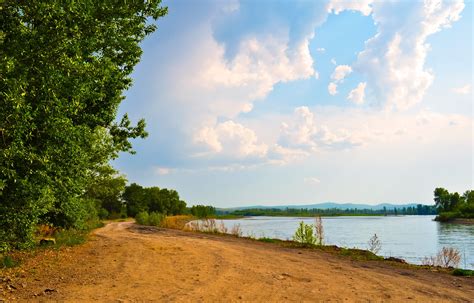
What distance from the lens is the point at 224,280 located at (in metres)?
11.0

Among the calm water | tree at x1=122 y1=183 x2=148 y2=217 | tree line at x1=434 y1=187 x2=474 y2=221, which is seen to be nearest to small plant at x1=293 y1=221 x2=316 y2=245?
the calm water

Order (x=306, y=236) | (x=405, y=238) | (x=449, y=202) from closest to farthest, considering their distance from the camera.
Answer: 1. (x=306, y=236)
2. (x=405, y=238)
3. (x=449, y=202)

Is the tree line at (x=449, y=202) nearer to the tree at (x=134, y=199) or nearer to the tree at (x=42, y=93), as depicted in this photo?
the tree at (x=134, y=199)

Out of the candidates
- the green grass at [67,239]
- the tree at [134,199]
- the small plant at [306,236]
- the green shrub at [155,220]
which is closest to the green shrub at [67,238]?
the green grass at [67,239]

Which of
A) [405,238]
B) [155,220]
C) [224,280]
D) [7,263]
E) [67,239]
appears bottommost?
[405,238]

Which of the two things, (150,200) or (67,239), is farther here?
(150,200)

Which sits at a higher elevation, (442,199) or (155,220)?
(442,199)

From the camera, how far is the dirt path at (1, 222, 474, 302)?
934 centimetres

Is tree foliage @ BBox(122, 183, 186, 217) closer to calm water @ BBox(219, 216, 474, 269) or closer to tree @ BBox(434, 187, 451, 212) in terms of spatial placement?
calm water @ BBox(219, 216, 474, 269)

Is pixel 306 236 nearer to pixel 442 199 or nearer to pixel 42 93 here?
pixel 42 93

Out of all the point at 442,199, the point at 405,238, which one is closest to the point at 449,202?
the point at 442,199

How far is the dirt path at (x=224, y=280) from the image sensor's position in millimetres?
9344

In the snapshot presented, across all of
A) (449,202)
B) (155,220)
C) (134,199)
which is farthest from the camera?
(449,202)

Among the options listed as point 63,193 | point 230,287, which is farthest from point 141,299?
point 63,193
